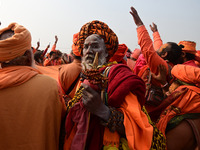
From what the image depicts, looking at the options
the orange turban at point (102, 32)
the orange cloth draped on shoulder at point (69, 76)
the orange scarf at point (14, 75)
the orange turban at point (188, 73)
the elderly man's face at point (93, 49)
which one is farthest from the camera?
the orange cloth draped on shoulder at point (69, 76)

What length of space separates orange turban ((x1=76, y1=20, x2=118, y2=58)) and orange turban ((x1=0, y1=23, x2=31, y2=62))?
1011mm

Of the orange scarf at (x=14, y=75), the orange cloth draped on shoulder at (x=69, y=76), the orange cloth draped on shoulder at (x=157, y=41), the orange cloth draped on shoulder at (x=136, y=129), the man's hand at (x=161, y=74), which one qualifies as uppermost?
the orange cloth draped on shoulder at (x=157, y=41)

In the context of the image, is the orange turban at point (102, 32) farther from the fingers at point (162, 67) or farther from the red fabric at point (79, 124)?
the red fabric at point (79, 124)

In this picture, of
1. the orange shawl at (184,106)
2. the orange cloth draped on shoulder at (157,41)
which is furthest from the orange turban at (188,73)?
the orange cloth draped on shoulder at (157,41)

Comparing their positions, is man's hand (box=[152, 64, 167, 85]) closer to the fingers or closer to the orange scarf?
the fingers

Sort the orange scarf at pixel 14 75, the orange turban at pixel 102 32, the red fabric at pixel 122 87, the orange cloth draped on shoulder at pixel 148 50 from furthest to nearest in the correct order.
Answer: the orange cloth draped on shoulder at pixel 148 50, the orange turban at pixel 102 32, the red fabric at pixel 122 87, the orange scarf at pixel 14 75

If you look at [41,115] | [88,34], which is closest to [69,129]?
[41,115]

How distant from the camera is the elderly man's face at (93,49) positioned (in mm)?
2402

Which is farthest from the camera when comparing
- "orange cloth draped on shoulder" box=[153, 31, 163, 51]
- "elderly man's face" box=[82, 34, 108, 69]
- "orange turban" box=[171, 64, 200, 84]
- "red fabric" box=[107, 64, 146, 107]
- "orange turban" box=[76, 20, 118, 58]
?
"orange cloth draped on shoulder" box=[153, 31, 163, 51]

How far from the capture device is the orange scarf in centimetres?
158

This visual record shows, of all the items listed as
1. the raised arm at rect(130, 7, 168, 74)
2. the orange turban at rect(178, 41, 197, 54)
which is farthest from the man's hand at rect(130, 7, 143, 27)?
the orange turban at rect(178, 41, 197, 54)

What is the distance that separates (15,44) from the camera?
5.58 feet

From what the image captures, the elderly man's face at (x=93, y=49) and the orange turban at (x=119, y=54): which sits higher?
the elderly man's face at (x=93, y=49)

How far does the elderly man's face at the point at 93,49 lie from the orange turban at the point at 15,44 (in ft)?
2.72
